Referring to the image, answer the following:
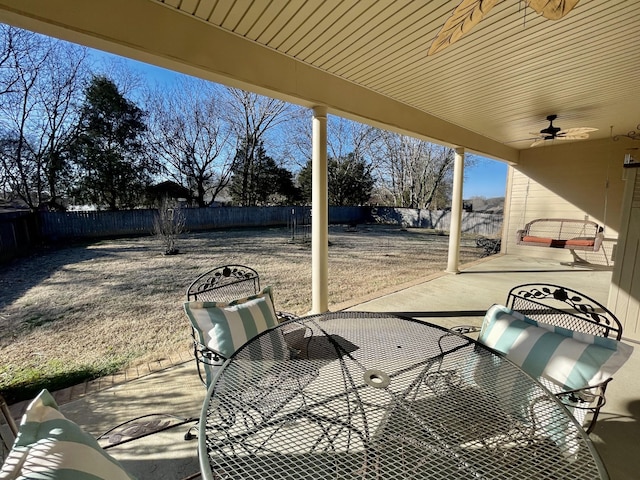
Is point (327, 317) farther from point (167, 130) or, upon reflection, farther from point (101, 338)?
point (167, 130)

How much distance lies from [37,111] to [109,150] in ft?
6.82

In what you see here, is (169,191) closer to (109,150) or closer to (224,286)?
(109,150)

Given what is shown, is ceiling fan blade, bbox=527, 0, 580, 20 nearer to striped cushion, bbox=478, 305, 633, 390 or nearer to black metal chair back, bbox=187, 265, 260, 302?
striped cushion, bbox=478, 305, 633, 390

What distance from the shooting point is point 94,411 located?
5.56 ft

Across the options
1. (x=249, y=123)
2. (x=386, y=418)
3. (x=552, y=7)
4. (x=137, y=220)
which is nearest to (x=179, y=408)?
(x=386, y=418)

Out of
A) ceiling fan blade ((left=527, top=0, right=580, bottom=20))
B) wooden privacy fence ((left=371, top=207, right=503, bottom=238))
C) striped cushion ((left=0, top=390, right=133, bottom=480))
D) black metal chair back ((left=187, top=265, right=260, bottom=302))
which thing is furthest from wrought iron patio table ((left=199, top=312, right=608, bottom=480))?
wooden privacy fence ((left=371, top=207, right=503, bottom=238))

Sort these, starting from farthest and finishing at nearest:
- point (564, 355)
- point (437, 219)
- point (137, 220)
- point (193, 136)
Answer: point (437, 219) < point (193, 136) < point (137, 220) < point (564, 355)

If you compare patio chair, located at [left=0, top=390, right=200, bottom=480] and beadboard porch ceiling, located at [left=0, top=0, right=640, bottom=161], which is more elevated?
beadboard porch ceiling, located at [left=0, top=0, right=640, bottom=161]

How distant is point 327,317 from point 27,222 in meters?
8.19

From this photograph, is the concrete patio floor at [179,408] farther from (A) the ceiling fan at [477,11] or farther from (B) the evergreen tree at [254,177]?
(B) the evergreen tree at [254,177]

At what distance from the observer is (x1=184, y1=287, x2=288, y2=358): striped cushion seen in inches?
56.6

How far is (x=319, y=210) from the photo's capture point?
284cm

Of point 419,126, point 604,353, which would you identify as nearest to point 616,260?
point 604,353

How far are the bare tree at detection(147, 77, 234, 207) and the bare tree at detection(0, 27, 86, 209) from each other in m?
2.81
